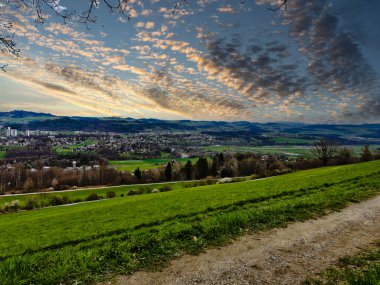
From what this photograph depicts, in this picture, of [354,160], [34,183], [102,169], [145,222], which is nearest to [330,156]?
[354,160]

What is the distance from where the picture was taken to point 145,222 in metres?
17.5

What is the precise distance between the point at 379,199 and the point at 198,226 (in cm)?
1250

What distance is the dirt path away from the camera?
7637mm

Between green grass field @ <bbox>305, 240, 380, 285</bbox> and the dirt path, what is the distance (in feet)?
1.05

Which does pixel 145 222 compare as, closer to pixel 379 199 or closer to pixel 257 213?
pixel 257 213

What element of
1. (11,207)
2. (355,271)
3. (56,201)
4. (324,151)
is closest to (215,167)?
(324,151)

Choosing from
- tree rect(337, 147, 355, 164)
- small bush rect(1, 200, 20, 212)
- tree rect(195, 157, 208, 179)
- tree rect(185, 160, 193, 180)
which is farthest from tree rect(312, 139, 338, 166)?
small bush rect(1, 200, 20, 212)

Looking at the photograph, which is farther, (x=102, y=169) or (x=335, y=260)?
(x=102, y=169)

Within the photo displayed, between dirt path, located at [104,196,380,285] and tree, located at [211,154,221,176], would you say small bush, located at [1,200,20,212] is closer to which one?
dirt path, located at [104,196,380,285]

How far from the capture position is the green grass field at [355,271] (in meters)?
6.35

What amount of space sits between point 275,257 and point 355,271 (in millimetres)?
A: 2305

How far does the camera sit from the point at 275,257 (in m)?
8.77

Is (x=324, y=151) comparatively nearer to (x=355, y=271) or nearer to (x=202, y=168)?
(x=202, y=168)

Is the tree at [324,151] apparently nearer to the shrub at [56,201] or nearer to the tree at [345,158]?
the tree at [345,158]
